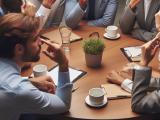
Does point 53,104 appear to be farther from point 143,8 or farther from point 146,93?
point 143,8

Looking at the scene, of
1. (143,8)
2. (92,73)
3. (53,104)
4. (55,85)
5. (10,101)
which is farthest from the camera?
(143,8)

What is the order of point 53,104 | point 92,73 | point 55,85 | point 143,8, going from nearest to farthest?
point 53,104 < point 55,85 < point 92,73 < point 143,8

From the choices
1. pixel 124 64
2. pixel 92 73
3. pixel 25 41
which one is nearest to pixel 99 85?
pixel 92 73

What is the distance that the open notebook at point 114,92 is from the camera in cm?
176

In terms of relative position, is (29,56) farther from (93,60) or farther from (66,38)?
(66,38)

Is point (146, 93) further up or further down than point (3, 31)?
further down

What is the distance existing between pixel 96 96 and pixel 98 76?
0.86 feet

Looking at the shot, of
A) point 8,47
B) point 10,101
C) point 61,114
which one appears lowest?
point 61,114

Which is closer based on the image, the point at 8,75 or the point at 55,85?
the point at 8,75

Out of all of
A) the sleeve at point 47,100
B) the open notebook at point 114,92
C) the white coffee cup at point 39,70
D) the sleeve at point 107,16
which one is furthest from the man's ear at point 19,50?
the sleeve at point 107,16

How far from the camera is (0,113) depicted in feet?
4.95

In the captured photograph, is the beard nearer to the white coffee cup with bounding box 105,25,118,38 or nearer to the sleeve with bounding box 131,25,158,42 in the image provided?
the white coffee cup with bounding box 105,25,118,38

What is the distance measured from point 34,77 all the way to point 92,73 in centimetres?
33

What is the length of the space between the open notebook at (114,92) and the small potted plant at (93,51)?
0.69 ft
